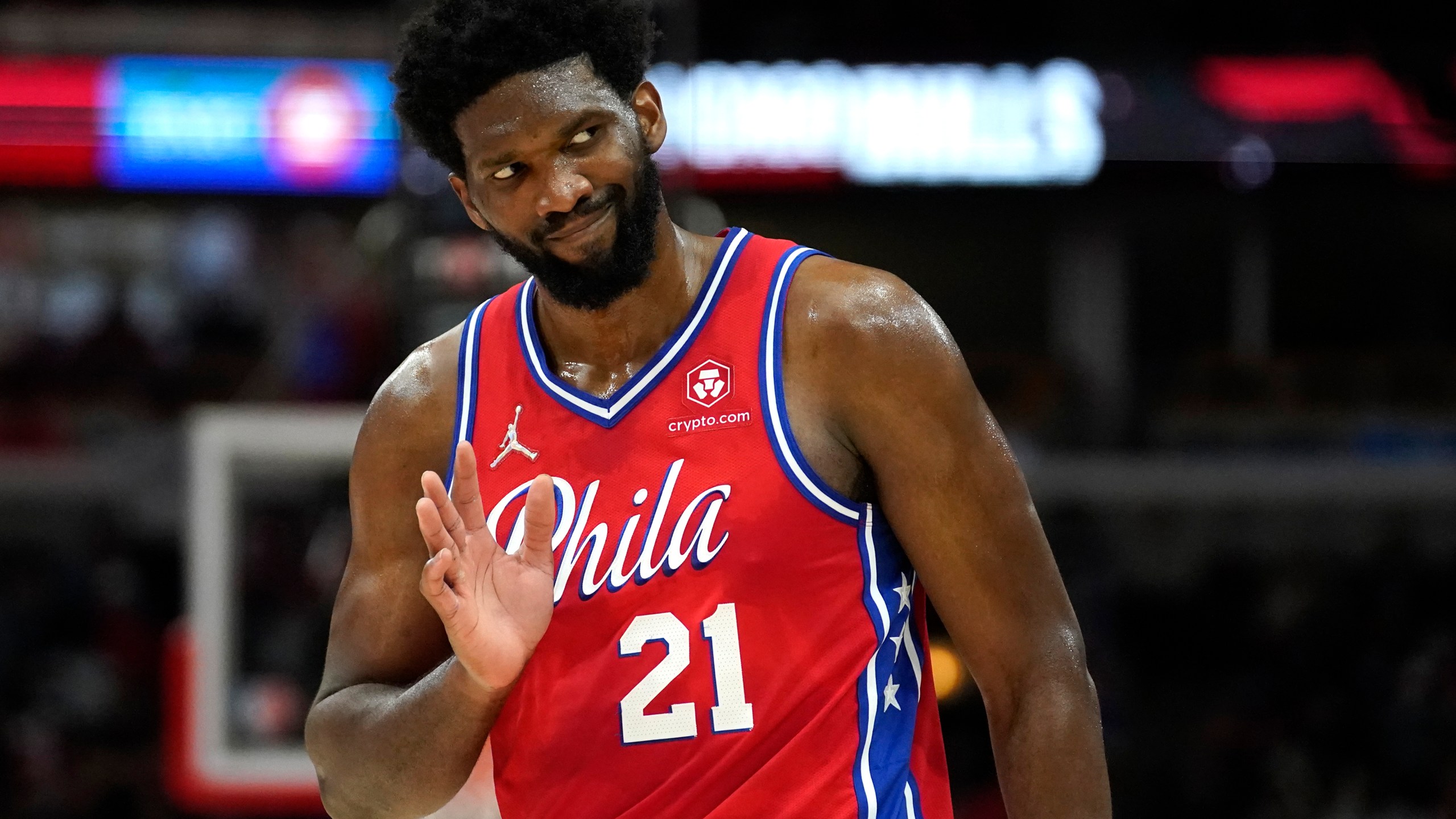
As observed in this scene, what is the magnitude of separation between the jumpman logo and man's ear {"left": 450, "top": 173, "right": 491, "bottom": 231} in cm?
31

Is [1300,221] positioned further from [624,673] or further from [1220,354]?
[624,673]

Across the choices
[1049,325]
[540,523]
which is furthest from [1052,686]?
[1049,325]

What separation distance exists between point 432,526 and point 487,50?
72cm

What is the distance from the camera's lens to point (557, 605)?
2449mm

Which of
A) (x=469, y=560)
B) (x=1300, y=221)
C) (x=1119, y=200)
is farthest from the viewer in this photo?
(x=1300, y=221)

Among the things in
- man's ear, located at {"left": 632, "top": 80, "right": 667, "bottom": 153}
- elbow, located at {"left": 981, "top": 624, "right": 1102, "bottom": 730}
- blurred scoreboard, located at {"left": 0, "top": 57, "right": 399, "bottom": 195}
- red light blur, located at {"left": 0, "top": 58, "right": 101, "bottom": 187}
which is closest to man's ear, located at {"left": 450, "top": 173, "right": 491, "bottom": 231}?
man's ear, located at {"left": 632, "top": 80, "right": 667, "bottom": 153}

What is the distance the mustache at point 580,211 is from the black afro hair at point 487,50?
0.19 m

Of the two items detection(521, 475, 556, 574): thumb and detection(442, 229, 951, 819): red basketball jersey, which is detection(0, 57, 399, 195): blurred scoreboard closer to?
detection(442, 229, 951, 819): red basketball jersey

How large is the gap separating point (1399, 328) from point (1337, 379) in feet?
→ 8.59

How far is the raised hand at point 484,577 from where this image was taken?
2279mm

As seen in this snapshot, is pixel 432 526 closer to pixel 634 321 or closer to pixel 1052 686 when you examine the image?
pixel 634 321

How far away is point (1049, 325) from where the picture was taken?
18.4 metres

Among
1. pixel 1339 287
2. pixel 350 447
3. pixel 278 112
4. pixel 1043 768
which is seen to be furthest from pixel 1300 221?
pixel 1043 768

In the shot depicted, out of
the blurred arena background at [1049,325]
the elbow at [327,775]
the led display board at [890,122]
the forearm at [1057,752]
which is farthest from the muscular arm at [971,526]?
the led display board at [890,122]
